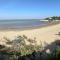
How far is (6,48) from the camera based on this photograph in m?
10.4

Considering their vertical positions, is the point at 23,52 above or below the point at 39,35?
above

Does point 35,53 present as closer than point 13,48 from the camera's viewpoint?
Yes

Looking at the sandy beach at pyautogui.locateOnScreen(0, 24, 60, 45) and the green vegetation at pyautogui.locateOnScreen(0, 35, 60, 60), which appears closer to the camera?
the green vegetation at pyautogui.locateOnScreen(0, 35, 60, 60)

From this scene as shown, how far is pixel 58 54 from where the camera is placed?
741 centimetres

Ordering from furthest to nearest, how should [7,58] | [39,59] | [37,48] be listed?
1. [37,48]
2. [7,58]
3. [39,59]

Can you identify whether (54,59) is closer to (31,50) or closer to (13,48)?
(31,50)

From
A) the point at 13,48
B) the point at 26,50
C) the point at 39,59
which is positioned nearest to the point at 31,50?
the point at 26,50

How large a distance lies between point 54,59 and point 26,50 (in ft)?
7.58

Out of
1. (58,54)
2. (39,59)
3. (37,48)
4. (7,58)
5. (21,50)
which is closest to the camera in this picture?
(58,54)

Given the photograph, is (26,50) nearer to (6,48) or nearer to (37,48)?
(37,48)

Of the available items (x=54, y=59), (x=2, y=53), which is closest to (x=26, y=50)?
(x=2, y=53)

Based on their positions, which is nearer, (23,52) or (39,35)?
(23,52)

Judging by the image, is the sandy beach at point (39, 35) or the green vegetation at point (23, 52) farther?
the sandy beach at point (39, 35)

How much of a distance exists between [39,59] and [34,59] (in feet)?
0.80
